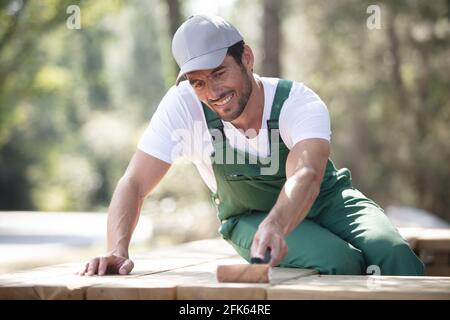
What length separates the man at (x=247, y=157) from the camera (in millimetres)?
3299

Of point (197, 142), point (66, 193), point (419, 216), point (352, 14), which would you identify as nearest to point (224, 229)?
point (197, 142)

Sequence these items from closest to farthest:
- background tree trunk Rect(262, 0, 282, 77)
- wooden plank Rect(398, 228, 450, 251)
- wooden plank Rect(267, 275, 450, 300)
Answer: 1. wooden plank Rect(267, 275, 450, 300)
2. wooden plank Rect(398, 228, 450, 251)
3. background tree trunk Rect(262, 0, 282, 77)

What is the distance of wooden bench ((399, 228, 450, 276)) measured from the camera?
478 cm

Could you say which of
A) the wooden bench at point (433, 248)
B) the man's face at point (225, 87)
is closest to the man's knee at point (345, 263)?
the man's face at point (225, 87)

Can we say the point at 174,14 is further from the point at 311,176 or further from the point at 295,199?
the point at 295,199

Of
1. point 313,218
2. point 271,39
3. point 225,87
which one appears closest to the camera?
point 225,87

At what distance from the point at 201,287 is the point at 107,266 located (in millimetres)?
596

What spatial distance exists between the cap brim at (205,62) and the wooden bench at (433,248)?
1926 millimetres

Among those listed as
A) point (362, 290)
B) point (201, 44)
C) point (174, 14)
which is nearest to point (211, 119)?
point (201, 44)

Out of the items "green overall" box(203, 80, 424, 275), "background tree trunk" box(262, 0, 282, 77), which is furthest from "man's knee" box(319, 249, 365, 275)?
"background tree trunk" box(262, 0, 282, 77)

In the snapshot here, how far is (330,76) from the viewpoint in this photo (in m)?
14.4

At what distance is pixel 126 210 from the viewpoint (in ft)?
11.0

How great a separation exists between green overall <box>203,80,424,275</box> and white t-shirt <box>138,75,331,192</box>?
3cm

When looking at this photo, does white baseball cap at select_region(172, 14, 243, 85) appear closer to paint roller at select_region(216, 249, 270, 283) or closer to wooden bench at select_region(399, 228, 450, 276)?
paint roller at select_region(216, 249, 270, 283)
